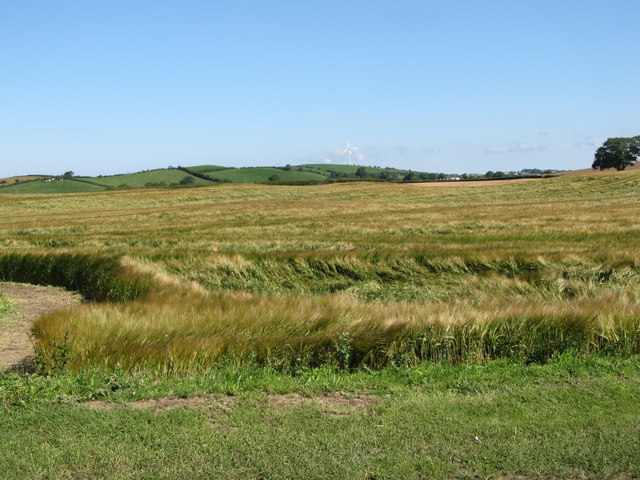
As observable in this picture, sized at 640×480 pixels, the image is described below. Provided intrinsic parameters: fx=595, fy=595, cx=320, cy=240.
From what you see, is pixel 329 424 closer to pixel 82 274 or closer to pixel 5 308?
pixel 5 308

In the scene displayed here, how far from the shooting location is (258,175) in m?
140

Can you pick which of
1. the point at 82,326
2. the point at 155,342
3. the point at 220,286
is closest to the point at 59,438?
the point at 155,342

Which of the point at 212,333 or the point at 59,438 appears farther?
the point at 212,333

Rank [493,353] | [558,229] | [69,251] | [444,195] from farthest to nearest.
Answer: [444,195], [558,229], [69,251], [493,353]

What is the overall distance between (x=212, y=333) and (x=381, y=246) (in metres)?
11.5

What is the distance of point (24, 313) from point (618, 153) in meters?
96.7

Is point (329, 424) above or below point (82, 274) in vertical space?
above

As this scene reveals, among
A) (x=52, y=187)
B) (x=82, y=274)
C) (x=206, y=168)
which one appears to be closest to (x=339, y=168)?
(x=206, y=168)

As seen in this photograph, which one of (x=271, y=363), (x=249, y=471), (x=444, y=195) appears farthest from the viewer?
(x=444, y=195)

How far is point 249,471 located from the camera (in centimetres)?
432

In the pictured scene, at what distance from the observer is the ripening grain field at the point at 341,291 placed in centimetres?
757

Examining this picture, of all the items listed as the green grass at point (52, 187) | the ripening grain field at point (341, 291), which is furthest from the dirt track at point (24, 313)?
the green grass at point (52, 187)

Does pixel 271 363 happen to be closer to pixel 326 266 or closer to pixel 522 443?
pixel 522 443

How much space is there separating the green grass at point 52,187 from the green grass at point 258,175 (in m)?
32.1
